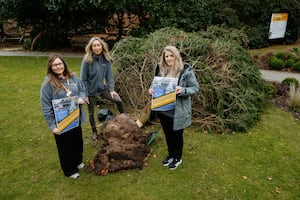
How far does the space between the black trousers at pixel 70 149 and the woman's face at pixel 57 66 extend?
30.6 inches

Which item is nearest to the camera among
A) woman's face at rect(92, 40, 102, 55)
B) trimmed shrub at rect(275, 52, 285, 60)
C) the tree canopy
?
Result: woman's face at rect(92, 40, 102, 55)

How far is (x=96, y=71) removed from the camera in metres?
4.27

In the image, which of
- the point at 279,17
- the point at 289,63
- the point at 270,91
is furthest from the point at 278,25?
the point at 270,91

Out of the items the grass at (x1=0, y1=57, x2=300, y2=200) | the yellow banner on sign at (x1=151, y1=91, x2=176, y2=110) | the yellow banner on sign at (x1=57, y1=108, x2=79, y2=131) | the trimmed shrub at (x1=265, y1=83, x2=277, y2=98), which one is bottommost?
the grass at (x1=0, y1=57, x2=300, y2=200)

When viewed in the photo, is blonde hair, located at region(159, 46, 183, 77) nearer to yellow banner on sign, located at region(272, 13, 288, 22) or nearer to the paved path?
the paved path

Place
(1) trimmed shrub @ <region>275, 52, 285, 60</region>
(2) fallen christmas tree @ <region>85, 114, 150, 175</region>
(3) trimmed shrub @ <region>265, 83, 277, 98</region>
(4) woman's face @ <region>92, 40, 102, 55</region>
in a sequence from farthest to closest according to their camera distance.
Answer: (1) trimmed shrub @ <region>275, 52, 285, 60</region> → (3) trimmed shrub @ <region>265, 83, 277, 98</region> → (4) woman's face @ <region>92, 40, 102, 55</region> → (2) fallen christmas tree @ <region>85, 114, 150, 175</region>

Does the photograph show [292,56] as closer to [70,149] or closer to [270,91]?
[270,91]

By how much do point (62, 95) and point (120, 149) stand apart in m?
1.34

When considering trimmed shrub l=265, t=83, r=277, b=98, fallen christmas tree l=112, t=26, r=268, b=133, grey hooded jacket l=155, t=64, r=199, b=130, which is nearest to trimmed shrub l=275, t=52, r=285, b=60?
trimmed shrub l=265, t=83, r=277, b=98

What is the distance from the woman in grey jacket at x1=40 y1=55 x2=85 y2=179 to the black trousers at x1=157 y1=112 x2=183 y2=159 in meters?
1.10

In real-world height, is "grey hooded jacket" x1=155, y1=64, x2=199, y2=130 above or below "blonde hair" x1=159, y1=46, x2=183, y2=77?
below

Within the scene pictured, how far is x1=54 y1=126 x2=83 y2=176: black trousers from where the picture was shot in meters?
3.42

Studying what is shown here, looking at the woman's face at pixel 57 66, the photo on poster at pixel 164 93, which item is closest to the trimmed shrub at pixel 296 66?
the photo on poster at pixel 164 93

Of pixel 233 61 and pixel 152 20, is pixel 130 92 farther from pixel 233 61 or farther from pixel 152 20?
pixel 152 20
